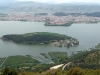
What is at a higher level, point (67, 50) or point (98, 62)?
point (98, 62)

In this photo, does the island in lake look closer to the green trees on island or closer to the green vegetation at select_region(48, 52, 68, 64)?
the green trees on island

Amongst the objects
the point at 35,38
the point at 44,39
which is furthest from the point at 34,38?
the point at 44,39

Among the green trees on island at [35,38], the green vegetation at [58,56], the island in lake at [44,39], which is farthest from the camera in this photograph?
the green trees on island at [35,38]

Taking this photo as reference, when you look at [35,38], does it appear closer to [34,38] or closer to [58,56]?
[34,38]

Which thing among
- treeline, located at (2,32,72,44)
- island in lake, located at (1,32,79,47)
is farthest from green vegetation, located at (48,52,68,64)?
treeline, located at (2,32,72,44)

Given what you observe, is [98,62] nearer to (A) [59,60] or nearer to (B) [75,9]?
(A) [59,60]

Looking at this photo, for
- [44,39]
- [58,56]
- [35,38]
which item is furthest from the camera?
[35,38]

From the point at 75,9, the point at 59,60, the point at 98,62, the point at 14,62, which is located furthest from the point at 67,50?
the point at 75,9

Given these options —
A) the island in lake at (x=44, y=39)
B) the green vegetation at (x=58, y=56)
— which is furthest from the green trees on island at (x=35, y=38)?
the green vegetation at (x=58, y=56)

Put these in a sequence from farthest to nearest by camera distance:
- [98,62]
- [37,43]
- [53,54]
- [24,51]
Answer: [37,43] < [24,51] < [53,54] < [98,62]

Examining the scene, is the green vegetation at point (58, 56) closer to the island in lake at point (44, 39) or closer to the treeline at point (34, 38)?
the island in lake at point (44, 39)

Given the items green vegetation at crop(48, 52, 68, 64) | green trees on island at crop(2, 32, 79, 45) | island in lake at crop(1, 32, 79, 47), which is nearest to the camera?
green vegetation at crop(48, 52, 68, 64)
